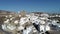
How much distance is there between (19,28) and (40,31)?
1.18 m

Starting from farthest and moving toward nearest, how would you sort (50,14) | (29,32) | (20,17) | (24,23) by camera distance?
(50,14)
(20,17)
(24,23)
(29,32)

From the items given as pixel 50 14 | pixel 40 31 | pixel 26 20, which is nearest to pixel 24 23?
pixel 26 20

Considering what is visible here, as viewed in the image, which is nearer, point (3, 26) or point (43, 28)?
point (43, 28)

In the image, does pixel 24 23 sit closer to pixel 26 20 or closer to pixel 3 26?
pixel 26 20

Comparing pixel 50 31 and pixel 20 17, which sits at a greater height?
pixel 20 17

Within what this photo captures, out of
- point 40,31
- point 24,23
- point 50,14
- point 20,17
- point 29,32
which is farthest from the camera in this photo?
point 50,14

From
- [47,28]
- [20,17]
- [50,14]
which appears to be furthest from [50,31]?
[50,14]

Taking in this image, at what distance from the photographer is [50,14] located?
13.8 meters

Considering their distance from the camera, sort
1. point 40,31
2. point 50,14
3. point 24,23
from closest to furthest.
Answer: point 40,31, point 24,23, point 50,14

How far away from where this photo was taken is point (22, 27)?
28.2 feet

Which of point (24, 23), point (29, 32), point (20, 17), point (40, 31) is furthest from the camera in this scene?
point (20, 17)

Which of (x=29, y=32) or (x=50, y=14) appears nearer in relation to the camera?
(x=29, y=32)

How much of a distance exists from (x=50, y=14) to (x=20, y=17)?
4449 millimetres

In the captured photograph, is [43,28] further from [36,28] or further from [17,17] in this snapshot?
[17,17]
